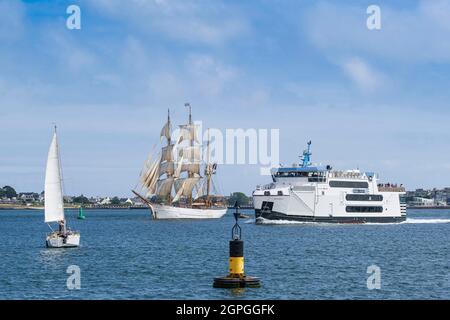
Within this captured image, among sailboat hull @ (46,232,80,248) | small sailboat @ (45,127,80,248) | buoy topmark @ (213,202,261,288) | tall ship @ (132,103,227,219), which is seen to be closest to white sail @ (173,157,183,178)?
tall ship @ (132,103,227,219)

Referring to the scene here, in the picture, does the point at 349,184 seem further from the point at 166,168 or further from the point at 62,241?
the point at 166,168

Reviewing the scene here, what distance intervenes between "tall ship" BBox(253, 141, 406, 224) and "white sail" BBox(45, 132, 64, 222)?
36163 millimetres

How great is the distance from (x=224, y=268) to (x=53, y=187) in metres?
25.3

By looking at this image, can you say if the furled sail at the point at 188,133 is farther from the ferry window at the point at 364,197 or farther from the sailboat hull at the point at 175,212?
the ferry window at the point at 364,197

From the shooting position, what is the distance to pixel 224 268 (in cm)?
4538

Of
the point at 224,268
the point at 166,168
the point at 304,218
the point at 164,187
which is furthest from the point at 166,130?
the point at 224,268

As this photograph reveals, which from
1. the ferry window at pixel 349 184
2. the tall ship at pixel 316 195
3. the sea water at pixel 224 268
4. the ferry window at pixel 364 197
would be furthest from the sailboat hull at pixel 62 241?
the ferry window at pixel 364 197

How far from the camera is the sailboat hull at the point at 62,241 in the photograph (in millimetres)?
63531

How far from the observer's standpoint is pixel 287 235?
254 ft

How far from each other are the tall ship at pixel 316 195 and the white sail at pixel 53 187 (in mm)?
36163

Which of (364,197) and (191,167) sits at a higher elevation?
(191,167)

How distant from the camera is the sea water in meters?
35.6

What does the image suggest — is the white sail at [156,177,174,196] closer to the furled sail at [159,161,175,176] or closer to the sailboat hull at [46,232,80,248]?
the furled sail at [159,161,175,176]
